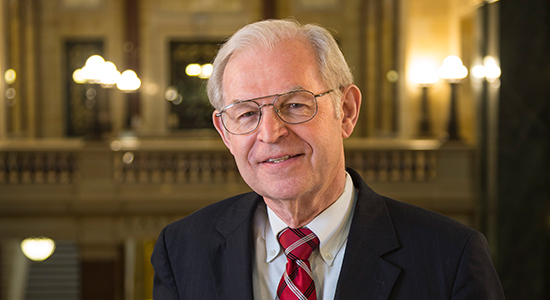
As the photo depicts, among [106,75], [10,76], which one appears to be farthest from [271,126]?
[10,76]

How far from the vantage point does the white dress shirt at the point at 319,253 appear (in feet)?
5.51

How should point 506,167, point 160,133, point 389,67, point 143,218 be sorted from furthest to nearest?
point 160,133, point 389,67, point 143,218, point 506,167

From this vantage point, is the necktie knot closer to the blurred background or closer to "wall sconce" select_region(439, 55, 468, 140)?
the blurred background

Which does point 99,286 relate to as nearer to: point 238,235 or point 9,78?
point 9,78

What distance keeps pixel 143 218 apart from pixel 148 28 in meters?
7.81

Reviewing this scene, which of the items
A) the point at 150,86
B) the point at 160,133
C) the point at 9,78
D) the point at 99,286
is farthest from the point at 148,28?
the point at 99,286

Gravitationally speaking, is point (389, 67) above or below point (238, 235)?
above

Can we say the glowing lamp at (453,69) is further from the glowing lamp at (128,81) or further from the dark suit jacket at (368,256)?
the dark suit jacket at (368,256)

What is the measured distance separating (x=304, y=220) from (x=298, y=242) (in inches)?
3.1

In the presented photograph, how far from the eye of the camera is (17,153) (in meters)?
10.5

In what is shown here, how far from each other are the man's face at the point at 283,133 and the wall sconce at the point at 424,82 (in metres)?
12.8

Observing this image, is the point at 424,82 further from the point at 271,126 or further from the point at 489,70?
the point at 271,126

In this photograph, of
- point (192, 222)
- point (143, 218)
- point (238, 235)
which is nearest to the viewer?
point (238, 235)

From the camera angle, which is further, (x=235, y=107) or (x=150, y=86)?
(x=150, y=86)
